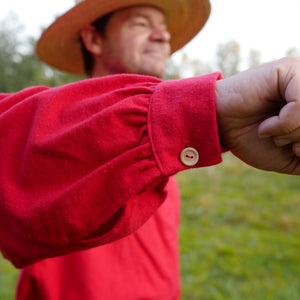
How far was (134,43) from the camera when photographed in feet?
5.66

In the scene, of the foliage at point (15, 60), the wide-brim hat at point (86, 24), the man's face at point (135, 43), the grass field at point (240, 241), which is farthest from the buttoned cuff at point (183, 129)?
the foliage at point (15, 60)

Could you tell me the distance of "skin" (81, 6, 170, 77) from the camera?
173cm

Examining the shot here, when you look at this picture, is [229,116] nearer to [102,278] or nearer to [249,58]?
[102,278]

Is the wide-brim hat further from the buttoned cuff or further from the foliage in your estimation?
the foliage

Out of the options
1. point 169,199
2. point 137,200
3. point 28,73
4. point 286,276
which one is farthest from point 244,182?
point 28,73

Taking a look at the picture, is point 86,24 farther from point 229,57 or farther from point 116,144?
point 229,57

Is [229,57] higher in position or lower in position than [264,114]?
lower

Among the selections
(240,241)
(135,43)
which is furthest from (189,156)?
(240,241)

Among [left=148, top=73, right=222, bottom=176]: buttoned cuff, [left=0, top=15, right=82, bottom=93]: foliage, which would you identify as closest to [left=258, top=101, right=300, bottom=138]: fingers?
[left=148, top=73, right=222, bottom=176]: buttoned cuff

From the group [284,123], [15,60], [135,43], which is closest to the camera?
[284,123]

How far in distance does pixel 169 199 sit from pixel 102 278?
567mm

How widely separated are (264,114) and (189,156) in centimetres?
19

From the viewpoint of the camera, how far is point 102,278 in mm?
1357

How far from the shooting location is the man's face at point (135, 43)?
173 cm
